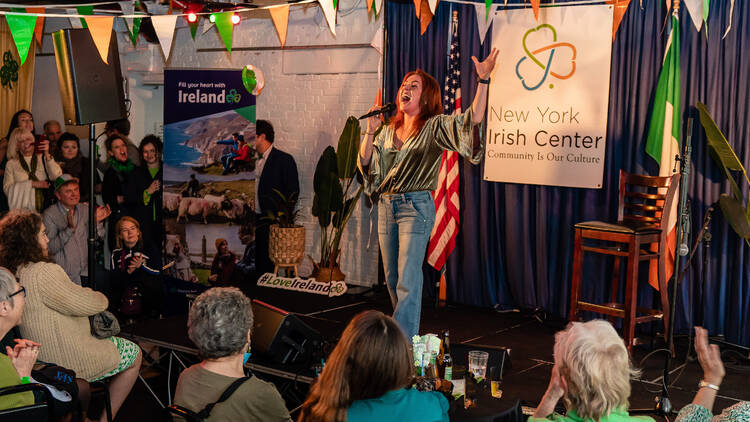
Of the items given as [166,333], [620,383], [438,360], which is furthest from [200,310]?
[166,333]

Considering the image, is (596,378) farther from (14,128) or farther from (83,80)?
(14,128)

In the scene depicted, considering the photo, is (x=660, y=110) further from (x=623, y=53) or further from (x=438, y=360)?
(x=438, y=360)

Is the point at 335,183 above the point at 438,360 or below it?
above

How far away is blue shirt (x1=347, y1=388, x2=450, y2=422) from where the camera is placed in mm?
2135

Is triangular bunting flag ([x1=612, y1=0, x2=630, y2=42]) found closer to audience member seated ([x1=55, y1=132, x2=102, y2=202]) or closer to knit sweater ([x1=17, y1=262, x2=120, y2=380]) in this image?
knit sweater ([x1=17, y1=262, x2=120, y2=380])

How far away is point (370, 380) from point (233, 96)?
548 centimetres

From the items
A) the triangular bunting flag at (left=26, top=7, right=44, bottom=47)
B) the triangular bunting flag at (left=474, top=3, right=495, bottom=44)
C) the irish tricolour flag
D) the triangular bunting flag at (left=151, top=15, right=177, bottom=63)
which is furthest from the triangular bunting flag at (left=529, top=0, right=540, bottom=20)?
the triangular bunting flag at (left=26, top=7, right=44, bottom=47)

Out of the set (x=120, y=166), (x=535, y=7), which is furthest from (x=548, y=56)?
(x=120, y=166)

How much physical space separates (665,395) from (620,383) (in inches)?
74.8

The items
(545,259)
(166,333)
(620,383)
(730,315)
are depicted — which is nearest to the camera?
(620,383)

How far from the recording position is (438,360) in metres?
3.27

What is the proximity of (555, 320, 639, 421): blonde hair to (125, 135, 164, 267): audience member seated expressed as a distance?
20.2 feet

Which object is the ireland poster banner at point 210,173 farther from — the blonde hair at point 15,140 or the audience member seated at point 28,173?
the blonde hair at point 15,140

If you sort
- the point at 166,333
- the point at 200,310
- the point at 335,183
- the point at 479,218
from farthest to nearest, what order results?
the point at 335,183, the point at 479,218, the point at 166,333, the point at 200,310
